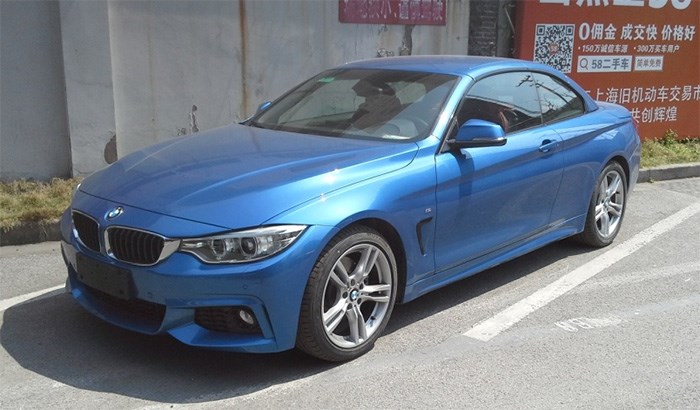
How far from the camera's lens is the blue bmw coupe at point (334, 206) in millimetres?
3529

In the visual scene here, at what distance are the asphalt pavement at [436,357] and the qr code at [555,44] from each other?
4840 millimetres

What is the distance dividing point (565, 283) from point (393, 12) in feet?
14.8

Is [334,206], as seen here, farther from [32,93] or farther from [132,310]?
[32,93]

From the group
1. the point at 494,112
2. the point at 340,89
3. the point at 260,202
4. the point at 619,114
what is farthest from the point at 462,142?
Answer: the point at 619,114

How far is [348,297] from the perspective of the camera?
3912 mm

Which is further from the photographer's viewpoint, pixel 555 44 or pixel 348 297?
pixel 555 44

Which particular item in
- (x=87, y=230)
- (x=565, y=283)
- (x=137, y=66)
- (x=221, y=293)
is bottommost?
(x=565, y=283)

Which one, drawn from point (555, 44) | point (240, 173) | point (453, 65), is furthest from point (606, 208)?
point (555, 44)

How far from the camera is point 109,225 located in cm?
369

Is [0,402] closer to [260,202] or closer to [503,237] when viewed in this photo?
[260,202]

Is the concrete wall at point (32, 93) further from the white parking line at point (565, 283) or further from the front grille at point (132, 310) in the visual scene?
the white parking line at point (565, 283)

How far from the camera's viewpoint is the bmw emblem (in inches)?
146

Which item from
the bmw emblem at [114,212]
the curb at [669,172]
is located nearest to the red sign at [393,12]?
the curb at [669,172]

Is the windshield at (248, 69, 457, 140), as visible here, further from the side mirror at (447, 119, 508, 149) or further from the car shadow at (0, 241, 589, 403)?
the car shadow at (0, 241, 589, 403)
